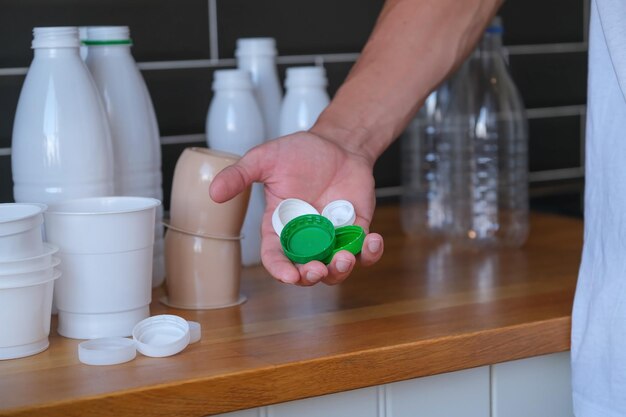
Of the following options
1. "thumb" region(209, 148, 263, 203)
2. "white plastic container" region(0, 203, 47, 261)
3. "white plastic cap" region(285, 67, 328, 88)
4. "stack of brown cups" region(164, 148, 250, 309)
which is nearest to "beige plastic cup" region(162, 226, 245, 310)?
"stack of brown cups" region(164, 148, 250, 309)

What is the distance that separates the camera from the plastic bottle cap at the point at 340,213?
3.75ft

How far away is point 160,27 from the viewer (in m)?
1.59

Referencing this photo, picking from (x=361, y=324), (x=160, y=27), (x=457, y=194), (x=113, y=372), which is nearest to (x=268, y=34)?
(x=160, y=27)

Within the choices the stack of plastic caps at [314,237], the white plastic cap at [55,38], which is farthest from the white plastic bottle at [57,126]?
the stack of plastic caps at [314,237]

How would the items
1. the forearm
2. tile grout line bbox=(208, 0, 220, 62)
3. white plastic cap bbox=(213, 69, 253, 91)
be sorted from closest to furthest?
1. the forearm
2. white plastic cap bbox=(213, 69, 253, 91)
3. tile grout line bbox=(208, 0, 220, 62)

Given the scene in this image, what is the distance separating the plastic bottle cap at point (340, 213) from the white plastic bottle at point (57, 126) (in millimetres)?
258

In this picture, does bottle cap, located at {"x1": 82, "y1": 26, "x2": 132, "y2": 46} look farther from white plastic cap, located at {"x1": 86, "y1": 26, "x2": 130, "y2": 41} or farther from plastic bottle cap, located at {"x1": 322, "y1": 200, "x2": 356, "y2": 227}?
plastic bottle cap, located at {"x1": 322, "y1": 200, "x2": 356, "y2": 227}

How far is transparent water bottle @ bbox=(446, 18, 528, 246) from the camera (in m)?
1.66

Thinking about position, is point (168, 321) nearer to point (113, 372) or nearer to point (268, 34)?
point (113, 372)

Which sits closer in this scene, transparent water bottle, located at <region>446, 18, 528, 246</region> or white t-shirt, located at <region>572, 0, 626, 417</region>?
white t-shirt, located at <region>572, 0, 626, 417</region>

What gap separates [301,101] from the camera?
143 cm

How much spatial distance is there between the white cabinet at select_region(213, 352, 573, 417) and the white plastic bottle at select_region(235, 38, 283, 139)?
0.51 meters

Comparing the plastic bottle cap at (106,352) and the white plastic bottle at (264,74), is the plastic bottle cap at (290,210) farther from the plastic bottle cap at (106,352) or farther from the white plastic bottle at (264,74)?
the white plastic bottle at (264,74)

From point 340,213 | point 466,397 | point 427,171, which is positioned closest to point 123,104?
point 340,213
